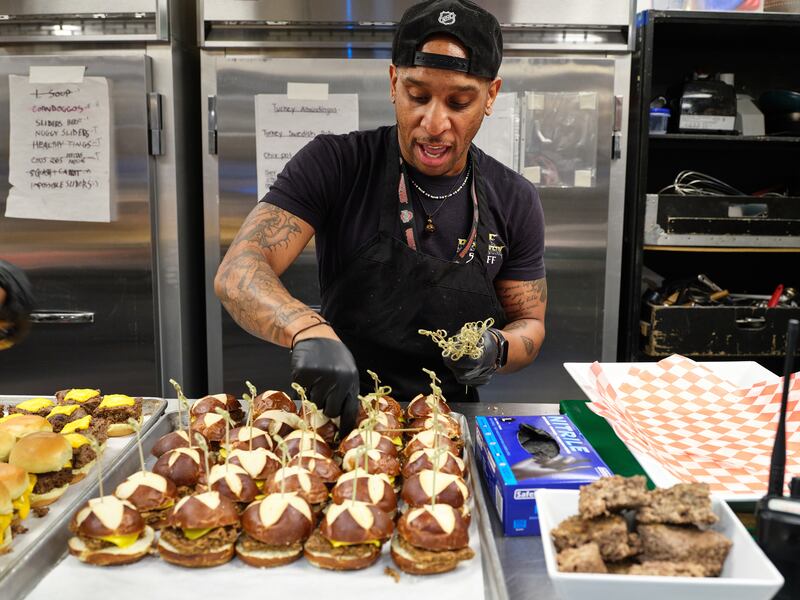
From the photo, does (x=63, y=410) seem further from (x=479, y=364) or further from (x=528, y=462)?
(x=528, y=462)

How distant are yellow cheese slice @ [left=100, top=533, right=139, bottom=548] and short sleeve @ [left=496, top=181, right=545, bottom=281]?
151 cm

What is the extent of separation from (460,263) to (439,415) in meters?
0.67

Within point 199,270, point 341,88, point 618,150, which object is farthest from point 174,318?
point 618,150

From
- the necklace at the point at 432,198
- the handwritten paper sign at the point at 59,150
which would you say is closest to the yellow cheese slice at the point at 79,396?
the necklace at the point at 432,198

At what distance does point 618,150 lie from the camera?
3.35 m

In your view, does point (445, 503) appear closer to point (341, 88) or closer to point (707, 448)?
point (707, 448)

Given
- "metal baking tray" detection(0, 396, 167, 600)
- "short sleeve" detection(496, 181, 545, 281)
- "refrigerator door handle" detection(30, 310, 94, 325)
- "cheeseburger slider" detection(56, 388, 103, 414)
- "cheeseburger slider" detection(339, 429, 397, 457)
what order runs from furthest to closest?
"refrigerator door handle" detection(30, 310, 94, 325), "short sleeve" detection(496, 181, 545, 281), "cheeseburger slider" detection(56, 388, 103, 414), "cheeseburger slider" detection(339, 429, 397, 457), "metal baking tray" detection(0, 396, 167, 600)

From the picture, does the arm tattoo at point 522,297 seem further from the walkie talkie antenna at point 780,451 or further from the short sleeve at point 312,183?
the walkie talkie antenna at point 780,451

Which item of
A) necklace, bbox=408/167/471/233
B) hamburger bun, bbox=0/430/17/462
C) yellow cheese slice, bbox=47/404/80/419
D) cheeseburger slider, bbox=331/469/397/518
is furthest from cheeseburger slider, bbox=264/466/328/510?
necklace, bbox=408/167/471/233

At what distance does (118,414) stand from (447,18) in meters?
1.39

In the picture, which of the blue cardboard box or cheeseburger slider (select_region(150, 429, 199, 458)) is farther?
cheeseburger slider (select_region(150, 429, 199, 458))

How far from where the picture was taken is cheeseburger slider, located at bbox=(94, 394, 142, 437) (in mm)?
1800

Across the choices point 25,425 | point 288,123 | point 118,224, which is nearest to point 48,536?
point 25,425

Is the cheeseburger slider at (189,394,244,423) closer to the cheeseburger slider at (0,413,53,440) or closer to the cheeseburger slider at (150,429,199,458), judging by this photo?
the cheeseburger slider at (150,429,199,458)
